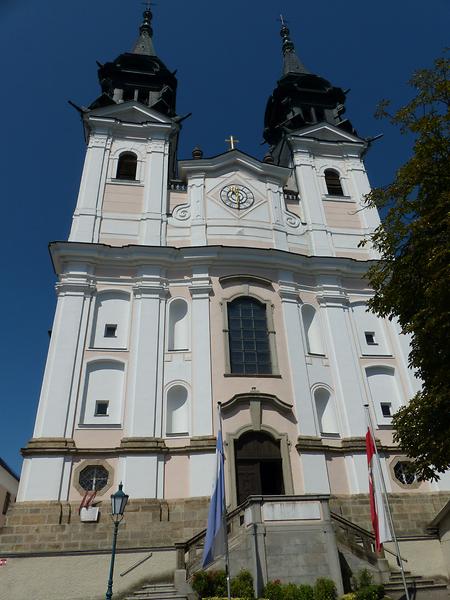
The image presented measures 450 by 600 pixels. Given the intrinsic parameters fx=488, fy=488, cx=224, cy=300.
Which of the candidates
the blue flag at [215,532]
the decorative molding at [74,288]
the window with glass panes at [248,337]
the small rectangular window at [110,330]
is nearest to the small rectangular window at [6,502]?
the small rectangular window at [110,330]

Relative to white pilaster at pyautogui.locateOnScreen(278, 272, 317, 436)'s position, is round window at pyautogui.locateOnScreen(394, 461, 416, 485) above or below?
below

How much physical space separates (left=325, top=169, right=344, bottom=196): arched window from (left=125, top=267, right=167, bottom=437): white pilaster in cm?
1025

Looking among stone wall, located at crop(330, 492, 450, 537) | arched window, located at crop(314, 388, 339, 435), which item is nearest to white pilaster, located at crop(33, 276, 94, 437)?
arched window, located at crop(314, 388, 339, 435)

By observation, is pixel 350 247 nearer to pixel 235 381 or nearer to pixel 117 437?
pixel 235 381

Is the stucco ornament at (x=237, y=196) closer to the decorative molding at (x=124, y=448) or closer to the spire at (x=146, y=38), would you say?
the decorative molding at (x=124, y=448)

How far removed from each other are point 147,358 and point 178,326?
83.7 inches

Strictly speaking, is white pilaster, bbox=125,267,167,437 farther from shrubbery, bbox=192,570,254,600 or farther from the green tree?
the green tree

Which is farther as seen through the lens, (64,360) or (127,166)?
(127,166)

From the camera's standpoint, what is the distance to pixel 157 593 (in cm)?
1109

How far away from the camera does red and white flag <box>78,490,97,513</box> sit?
1360 cm

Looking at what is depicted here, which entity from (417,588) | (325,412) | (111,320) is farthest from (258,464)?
(111,320)

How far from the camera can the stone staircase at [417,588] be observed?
1111 centimetres

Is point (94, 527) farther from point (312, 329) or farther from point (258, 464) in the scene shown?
point (312, 329)

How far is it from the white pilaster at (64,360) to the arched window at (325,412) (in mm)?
8159
